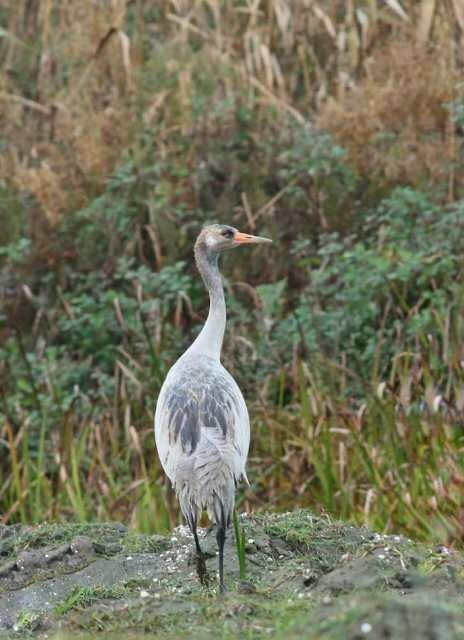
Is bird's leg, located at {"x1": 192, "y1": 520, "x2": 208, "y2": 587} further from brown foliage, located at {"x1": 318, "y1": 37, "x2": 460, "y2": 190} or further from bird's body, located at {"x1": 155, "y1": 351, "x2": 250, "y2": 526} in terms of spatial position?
brown foliage, located at {"x1": 318, "y1": 37, "x2": 460, "y2": 190}

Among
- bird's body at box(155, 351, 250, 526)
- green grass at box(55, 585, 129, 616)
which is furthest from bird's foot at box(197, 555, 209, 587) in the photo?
green grass at box(55, 585, 129, 616)

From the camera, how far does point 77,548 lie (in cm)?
581

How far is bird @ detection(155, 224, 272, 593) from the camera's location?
515cm

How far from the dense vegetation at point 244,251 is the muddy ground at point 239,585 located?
4.03ft

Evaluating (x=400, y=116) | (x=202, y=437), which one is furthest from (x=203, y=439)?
(x=400, y=116)

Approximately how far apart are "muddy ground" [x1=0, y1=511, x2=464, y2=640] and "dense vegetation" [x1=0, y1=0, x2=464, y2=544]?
123cm

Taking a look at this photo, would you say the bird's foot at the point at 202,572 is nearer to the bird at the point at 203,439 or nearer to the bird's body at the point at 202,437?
the bird at the point at 203,439

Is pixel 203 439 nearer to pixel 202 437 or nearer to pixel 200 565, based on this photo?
pixel 202 437

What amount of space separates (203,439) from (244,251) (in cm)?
483

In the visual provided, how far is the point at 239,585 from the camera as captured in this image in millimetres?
5008

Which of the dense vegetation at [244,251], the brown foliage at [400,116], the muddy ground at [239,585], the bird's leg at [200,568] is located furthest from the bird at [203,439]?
the brown foliage at [400,116]

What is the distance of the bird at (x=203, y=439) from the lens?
203 inches

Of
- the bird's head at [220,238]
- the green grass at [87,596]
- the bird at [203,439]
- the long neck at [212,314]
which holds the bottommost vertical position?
the green grass at [87,596]

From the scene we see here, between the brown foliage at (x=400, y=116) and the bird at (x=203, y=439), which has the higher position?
the brown foliage at (x=400, y=116)
